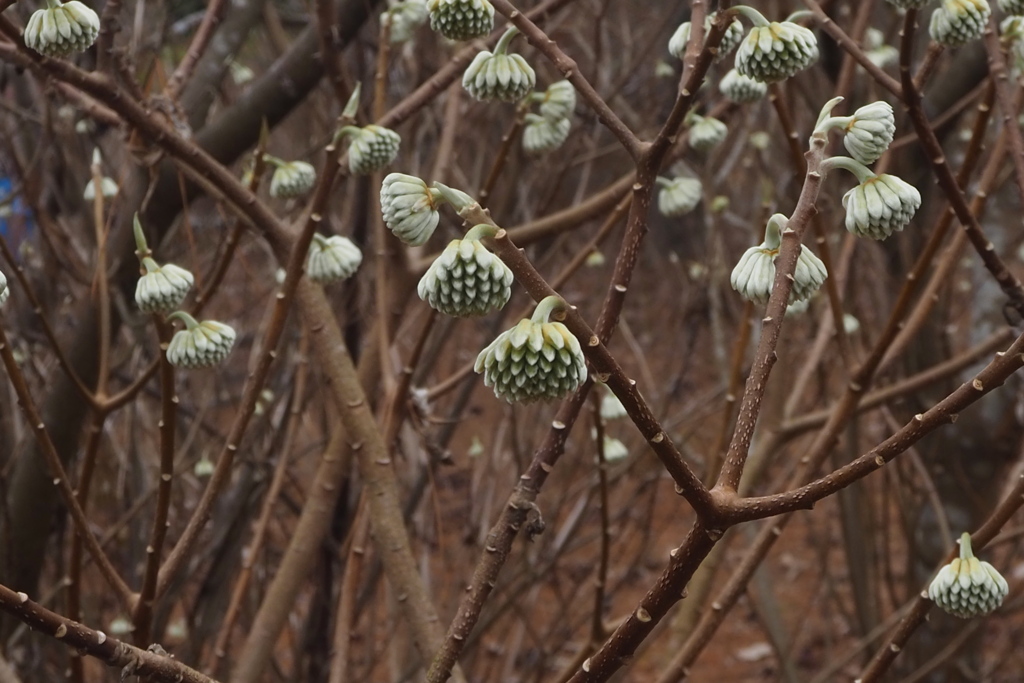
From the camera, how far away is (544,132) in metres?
1.91

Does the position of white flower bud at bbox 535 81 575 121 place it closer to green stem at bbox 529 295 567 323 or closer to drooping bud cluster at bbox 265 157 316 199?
A: drooping bud cluster at bbox 265 157 316 199

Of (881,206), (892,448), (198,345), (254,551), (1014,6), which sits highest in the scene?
(1014,6)

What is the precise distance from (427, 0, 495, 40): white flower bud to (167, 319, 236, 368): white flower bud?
639 mm

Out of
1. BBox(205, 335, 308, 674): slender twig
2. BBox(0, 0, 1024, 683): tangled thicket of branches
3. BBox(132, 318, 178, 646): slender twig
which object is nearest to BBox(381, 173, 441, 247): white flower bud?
BBox(0, 0, 1024, 683): tangled thicket of branches

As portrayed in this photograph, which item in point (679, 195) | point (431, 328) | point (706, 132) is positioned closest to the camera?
point (431, 328)

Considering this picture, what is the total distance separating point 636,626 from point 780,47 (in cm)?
73

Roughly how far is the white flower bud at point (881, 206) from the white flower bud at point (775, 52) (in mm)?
230

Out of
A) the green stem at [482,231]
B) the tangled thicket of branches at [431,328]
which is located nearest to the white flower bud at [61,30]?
the tangled thicket of branches at [431,328]

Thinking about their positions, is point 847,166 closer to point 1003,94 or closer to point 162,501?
point 1003,94

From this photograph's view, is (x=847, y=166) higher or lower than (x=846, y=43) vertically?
lower

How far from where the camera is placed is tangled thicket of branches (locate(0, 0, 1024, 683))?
44.5 inches

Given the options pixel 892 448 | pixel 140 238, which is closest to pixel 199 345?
pixel 140 238

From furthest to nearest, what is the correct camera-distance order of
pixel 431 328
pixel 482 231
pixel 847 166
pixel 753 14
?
pixel 431 328
pixel 753 14
pixel 847 166
pixel 482 231

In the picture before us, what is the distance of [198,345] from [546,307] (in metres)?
0.93
